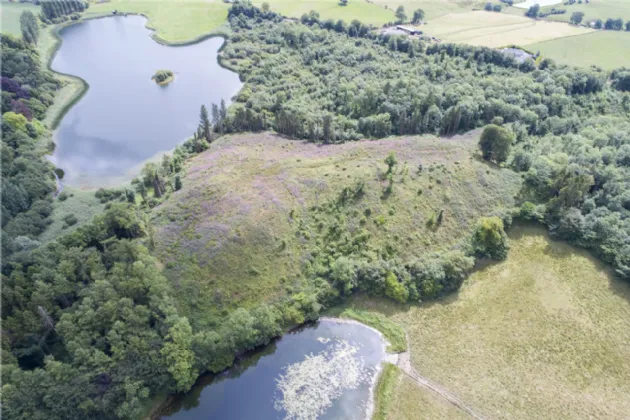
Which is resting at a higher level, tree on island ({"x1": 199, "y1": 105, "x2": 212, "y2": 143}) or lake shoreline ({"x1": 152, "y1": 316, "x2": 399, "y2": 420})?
tree on island ({"x1": 199, "y1": 105, "x2": 212, "y2": 143})

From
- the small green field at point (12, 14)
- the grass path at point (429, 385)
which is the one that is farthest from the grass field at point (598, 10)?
the small green field at point (12, 14)

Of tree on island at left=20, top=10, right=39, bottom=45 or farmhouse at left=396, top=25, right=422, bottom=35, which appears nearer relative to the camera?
tree on island at left=20, top=10, right=39, bottom=45

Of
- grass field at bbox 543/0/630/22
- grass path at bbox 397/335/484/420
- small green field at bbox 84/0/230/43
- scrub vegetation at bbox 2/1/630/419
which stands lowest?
grass path at bbox 397/335/484/420

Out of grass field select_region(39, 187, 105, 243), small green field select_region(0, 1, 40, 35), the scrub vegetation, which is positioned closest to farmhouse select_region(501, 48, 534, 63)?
the scrub vegetation

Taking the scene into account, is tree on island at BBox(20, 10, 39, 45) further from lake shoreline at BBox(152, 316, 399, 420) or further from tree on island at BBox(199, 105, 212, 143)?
lake shoreline at BBox(152, 316, 399, 420)

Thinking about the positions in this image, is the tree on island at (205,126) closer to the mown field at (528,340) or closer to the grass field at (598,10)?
the mown field at (528,340)

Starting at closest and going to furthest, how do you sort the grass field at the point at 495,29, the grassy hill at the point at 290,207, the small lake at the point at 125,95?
the grassy hill at the point at 290,207, the small lake at the point at 125,95, the grass field at the point at 495,29
